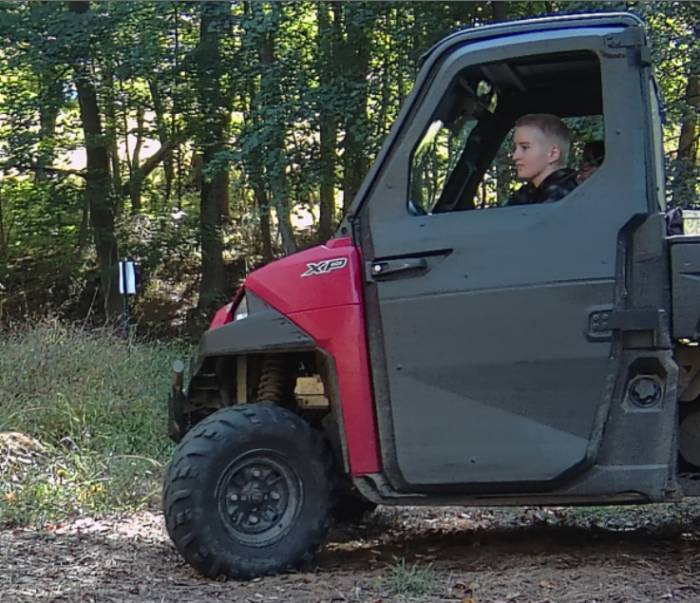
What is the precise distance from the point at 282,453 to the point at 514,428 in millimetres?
1026

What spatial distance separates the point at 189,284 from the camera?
18.7 m

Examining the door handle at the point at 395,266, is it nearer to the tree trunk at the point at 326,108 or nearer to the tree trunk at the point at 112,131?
the tree trunk at the point at 326,108

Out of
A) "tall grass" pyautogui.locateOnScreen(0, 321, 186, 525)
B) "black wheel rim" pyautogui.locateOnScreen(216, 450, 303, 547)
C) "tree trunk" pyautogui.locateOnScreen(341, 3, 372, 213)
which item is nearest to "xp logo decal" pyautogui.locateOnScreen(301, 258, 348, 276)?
"black wheel rim" pyautogui.locateOnScreen(216, 450, 303, 547)

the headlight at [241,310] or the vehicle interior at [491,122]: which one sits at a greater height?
the vehicle interior at [491,122]

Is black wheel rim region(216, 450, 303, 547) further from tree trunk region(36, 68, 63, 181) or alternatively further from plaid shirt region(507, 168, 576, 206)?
tree trunk region(36, 68, 63, 181)

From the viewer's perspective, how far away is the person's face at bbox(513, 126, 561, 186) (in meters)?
4.30

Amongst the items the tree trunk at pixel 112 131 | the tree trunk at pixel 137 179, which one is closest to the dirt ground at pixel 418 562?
the tree trunk at pixel 112 131

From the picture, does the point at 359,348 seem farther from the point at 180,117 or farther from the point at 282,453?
the point at 180,117

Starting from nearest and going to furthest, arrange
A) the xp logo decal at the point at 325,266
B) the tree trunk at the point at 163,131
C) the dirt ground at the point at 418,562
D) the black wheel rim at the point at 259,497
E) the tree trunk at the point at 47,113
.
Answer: the dirt ground at the point at 418,562
the xp logo decal at the point at 325,266
the black wheel rim at the point at 259,497
the tree trunk at the point at 47,113
the tree trunk at the point at 163,131

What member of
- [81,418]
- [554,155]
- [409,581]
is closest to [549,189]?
[554,155]

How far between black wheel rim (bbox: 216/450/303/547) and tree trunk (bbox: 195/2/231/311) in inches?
342

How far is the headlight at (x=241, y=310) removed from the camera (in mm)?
4484

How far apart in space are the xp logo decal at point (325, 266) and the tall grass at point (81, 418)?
2.26 m

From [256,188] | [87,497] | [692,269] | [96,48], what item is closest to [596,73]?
[692,269]
